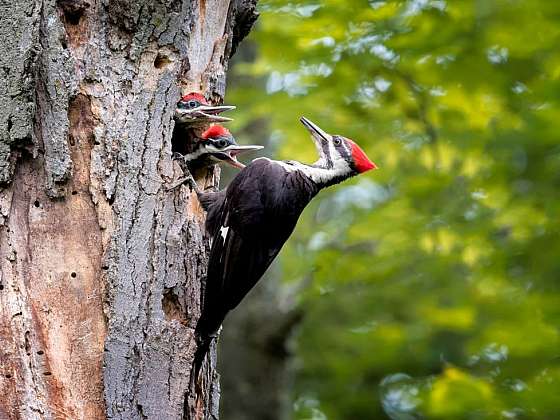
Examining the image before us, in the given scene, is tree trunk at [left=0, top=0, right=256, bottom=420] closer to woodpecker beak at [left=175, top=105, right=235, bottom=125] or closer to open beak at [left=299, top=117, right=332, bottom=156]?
woodpecker beak at [left=175, top=105, right=235, bottom=125]

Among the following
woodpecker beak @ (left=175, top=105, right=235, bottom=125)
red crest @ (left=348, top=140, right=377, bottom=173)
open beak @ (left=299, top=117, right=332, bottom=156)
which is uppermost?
open beak @ (left=299, top=117, right=332, bottom=156)

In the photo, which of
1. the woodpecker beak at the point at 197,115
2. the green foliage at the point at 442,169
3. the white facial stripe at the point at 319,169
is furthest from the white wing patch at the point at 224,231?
the green foliage at the point at 442,169

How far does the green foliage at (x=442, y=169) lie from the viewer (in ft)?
19.2

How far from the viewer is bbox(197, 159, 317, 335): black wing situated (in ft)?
12.4

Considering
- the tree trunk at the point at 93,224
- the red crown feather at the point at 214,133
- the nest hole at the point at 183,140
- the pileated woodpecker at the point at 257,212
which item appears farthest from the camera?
the red crown feather at the point at 214,133

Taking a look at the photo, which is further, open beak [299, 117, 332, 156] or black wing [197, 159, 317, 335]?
open beak [299, 117, 332, 156]

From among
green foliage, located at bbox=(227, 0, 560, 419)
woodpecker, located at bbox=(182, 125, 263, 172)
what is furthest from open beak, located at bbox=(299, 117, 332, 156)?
green foliage, located at bbox=(227, 0, 560, 419)

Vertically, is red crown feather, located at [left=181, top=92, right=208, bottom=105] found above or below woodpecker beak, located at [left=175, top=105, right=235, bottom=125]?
above

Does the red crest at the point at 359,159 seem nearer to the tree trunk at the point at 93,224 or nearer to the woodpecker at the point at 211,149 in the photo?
the woodpecker at the point at 211,149

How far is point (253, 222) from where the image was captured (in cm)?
417

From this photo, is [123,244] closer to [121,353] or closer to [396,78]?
[121,353]

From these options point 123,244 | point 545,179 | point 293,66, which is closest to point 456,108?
point 545,179

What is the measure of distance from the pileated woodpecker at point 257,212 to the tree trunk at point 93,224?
0.18m

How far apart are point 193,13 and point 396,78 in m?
2.79
